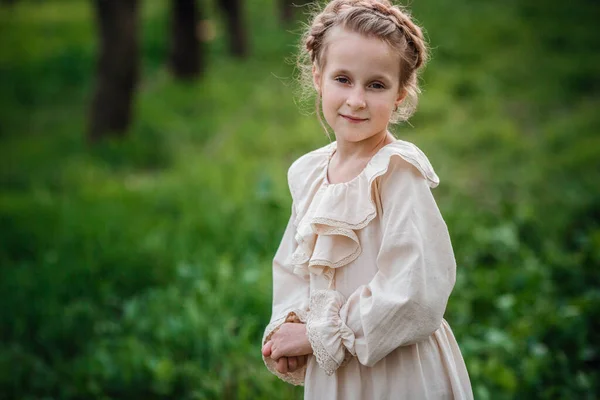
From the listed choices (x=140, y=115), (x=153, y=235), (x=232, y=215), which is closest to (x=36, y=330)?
(x=153, y=235)

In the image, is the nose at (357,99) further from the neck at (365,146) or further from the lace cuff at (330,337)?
the lace cuff at (330,337)

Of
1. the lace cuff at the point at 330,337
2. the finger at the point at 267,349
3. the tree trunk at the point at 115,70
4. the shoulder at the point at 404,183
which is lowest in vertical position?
the tree trunk at the point at 115,70

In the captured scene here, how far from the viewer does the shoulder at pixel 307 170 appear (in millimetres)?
2344

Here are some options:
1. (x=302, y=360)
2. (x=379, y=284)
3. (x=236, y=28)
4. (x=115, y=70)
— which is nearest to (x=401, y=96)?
(x=379, y=284)

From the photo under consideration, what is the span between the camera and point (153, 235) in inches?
Result: 228

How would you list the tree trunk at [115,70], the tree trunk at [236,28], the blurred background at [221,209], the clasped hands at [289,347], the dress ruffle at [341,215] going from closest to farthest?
the dress ruffle at [341,215] → the clasped hands at [289,347] → the blurred background at [221,209] → the tree trunk at [115,70] → the tree trunk at [236,28]

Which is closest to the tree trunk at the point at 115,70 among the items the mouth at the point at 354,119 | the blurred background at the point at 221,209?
the blurred background at the point at 221,209

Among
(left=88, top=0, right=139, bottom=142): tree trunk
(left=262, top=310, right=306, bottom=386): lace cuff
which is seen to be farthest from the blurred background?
(left=262, top=310, right=306, bottom=386): lace cuff

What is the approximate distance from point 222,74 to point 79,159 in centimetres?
518

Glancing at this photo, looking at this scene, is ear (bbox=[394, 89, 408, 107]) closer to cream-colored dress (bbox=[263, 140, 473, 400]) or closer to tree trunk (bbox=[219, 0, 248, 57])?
cream-colored dress (bbox=[263, 140, 473, 400])

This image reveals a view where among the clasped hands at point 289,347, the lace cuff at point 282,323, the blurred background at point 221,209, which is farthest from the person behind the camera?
the blurred background at point 221,209

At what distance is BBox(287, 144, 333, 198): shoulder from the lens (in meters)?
2.34

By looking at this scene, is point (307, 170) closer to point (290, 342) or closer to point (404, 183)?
point (404, 183)

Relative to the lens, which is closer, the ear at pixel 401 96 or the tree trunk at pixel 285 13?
the ear at pixel 401 96
